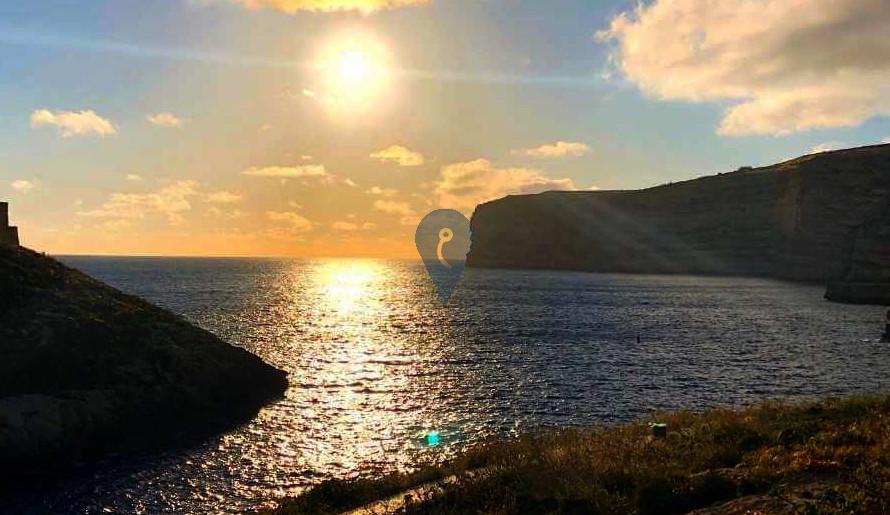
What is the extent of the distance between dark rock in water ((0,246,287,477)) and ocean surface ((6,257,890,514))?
237 centimetres

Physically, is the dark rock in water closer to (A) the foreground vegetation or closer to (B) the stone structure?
(B) the stone structure

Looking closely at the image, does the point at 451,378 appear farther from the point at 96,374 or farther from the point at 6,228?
the point at 6,228

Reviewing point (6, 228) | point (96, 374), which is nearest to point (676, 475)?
point (96, 374)

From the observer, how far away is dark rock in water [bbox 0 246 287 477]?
26.4m

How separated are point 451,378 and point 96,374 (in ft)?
76.5

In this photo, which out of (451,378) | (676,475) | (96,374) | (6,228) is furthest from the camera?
(451,378)

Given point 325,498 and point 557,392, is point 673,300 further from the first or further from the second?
point 325,498

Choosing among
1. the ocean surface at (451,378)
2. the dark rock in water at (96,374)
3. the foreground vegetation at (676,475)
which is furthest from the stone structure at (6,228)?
the foreground vegetation at (676,475)

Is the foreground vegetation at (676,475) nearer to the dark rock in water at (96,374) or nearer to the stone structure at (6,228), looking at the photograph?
the dark rock in water at (96,374)

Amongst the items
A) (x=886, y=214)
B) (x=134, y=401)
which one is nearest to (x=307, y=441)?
(x=134, y=401)

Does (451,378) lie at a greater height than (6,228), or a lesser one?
lesser

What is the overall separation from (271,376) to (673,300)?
3686 inches

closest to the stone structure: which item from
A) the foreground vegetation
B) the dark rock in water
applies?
the dark rock in water

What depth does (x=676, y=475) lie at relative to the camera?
637 inches
